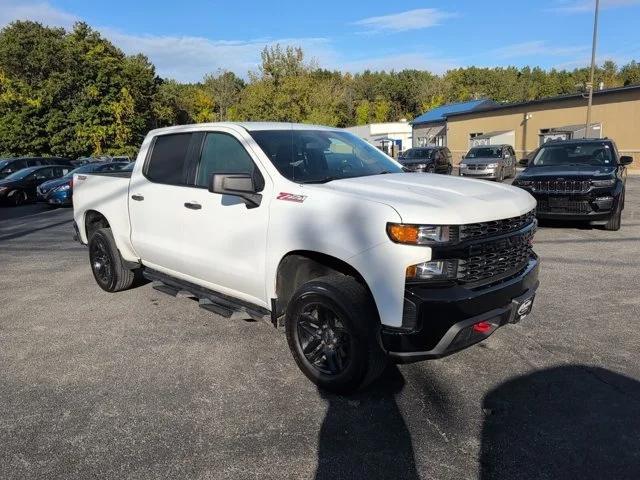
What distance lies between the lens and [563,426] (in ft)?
10.5

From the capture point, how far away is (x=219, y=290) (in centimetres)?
449

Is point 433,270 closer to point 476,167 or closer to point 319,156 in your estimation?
point 319,156

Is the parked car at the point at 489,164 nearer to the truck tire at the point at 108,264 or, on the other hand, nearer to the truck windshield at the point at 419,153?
the truck windshield at the point at 419,153

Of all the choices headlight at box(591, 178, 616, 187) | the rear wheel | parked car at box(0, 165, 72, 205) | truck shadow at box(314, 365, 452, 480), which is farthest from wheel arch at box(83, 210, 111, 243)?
the rear wheel

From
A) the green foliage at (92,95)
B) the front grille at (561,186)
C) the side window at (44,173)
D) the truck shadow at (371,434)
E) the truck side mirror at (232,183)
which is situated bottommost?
the truck shadow at (371,434)

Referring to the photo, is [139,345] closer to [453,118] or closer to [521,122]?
[521,122]

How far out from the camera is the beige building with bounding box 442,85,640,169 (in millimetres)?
29375

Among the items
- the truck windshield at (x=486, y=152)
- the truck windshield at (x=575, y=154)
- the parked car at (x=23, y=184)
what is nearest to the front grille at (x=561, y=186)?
the truck windshield at (x=575, y=154)

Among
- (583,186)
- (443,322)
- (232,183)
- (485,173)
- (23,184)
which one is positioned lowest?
(485,173)

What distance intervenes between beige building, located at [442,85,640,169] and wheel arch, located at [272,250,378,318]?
3094 centimetres

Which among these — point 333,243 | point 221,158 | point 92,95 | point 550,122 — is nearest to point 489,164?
point 550,122

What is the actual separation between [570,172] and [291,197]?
7449mm

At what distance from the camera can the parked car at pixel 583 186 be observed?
9.05 meters

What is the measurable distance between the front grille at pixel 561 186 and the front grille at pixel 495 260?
19.7ft
